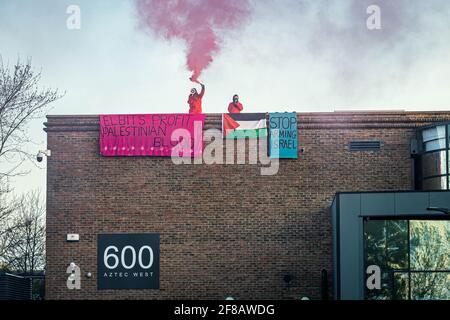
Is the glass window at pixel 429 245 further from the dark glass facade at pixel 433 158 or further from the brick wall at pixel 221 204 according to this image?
the brick wall at pixel 221 204

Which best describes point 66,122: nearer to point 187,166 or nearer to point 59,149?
point 59,149

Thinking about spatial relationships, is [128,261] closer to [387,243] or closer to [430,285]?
[387,243]

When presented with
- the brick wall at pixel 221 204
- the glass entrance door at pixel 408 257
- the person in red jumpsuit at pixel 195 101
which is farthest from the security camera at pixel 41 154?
the glass entrance door at pixel 408 257

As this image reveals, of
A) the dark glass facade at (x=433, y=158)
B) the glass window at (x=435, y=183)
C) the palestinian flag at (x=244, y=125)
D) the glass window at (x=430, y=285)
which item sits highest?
the palestinian flag at (x=244, y=125)

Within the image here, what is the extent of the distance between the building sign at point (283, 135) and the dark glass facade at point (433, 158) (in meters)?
4.55

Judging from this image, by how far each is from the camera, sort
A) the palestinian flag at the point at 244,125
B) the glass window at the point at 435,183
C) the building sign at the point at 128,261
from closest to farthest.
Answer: the glass window at the point at 435,183 → the building sign at the point at 128,261 → the palestinian flag at the point at 244,125

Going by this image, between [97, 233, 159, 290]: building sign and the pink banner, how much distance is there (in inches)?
121

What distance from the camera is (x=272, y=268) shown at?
94.3 ft

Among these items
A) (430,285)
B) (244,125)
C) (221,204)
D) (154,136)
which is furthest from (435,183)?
(154,136)

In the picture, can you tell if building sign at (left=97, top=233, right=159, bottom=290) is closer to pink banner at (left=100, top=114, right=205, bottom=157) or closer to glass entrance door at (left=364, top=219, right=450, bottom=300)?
pink banner at (left=100, top=114, right=205, bottom=157)

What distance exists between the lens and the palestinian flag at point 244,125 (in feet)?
96.1

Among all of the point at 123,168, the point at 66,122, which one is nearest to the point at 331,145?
the point at 123,168

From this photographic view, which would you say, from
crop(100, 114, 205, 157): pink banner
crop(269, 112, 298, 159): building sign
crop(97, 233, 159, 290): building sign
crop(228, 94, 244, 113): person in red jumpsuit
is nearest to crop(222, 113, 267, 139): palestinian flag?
crop(269, 112, 298, 159): building sign

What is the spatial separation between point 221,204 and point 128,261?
12.7 ft
